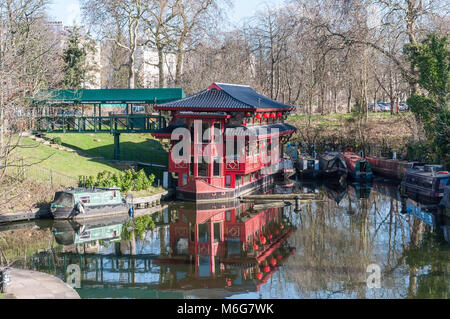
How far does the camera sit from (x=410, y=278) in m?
22.3

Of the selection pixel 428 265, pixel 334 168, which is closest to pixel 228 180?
pixel 334 168

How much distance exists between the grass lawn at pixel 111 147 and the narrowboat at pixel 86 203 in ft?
49.3

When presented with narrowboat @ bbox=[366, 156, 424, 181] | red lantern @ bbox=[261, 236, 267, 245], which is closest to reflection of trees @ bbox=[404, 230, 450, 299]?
red lantern @ bbox=[261, 236, 267, 245]

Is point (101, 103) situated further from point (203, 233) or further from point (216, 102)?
point (203, 233)

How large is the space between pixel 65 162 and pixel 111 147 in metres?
10.7

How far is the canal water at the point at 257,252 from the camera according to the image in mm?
21328

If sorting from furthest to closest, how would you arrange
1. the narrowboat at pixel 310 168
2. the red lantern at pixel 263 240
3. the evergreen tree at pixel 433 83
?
the narrowboat at pixel 310 168 < the evergreen tree at pixel 433 83 < the red lantern at pixel 263 240

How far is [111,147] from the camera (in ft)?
171

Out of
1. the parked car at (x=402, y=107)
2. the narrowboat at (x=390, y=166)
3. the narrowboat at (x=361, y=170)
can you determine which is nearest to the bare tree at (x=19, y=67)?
the narrowboat at (x=361, y=170)

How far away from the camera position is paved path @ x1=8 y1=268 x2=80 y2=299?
18.0 metres

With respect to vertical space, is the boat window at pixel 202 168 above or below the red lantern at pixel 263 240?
above

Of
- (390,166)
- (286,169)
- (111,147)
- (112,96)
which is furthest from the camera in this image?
(111,147)

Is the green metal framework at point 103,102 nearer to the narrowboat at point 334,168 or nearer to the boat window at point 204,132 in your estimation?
the boat window at point 204,132
